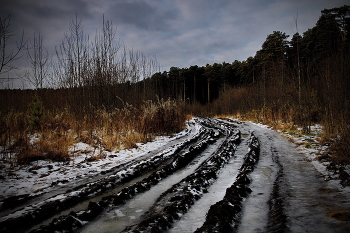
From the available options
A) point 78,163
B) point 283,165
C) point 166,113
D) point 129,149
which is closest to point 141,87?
point 166,113

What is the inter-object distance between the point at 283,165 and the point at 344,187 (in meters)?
1.48

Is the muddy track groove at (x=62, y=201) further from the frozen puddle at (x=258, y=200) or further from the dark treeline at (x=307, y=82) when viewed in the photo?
the dark treeline at (x=307, y=82)

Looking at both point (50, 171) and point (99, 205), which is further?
point (50, 171)

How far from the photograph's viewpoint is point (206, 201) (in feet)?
8.56

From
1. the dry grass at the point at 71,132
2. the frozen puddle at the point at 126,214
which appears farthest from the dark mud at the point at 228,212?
the dry grass at the point at 71,132

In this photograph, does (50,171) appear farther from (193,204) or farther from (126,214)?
(193,204)

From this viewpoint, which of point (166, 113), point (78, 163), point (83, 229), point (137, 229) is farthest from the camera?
point (166, 113)

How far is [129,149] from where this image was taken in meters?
6.37

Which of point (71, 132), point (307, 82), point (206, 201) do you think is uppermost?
point (307, 82)

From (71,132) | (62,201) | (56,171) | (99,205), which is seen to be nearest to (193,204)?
(99,205)

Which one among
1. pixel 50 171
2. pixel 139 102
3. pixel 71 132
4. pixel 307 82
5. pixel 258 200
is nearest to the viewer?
pixel 258 200

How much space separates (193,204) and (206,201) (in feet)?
0.72

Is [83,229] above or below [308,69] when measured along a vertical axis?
below

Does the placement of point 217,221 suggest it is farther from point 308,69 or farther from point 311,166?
point 308,69
